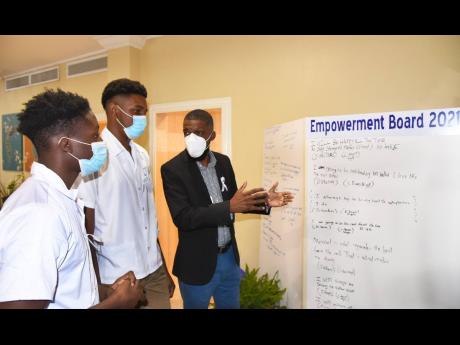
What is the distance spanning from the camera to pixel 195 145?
68.4 inches

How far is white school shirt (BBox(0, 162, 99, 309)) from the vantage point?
77 cm

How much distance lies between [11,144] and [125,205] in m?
5.06

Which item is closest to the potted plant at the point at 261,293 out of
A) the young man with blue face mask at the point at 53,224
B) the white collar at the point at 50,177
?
the young man with blue face mask at the point at 53,224

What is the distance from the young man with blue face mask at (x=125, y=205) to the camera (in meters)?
1.51

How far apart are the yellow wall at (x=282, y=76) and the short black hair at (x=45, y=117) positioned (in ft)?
7.29

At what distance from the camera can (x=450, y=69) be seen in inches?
91.2

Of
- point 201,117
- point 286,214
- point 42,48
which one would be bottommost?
point 286,214

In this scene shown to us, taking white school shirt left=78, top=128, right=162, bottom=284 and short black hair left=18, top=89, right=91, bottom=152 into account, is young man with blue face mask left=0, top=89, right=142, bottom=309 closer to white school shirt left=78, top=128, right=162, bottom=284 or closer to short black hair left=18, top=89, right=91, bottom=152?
short black hair left=18, top=89, right=91, bottom=152

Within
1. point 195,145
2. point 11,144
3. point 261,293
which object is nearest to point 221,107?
point 195,145

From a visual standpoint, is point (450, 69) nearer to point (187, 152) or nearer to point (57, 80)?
point (187, 152)

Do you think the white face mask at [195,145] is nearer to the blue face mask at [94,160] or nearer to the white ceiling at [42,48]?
the blue face mask at [94,160]

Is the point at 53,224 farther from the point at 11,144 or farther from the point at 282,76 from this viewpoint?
the point at 11,144

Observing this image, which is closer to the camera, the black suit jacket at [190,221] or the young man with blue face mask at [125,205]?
the young man with blue face mask at [125,205]

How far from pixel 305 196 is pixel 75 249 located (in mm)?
1562
